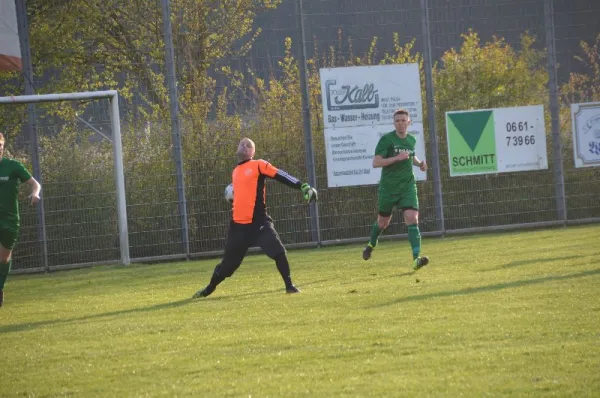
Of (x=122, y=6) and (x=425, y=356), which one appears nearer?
(x=425, y=356)

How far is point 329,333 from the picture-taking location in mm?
8500

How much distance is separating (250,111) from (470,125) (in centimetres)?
407

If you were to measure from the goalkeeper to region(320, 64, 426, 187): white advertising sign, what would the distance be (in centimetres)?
706

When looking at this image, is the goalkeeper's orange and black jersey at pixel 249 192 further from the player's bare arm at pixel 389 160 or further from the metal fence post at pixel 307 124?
the metal fence post at pixel 307 124

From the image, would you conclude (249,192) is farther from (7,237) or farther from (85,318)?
(7,237)

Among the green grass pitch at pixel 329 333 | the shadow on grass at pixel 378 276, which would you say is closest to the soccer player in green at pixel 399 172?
the green grass pitch at pixel 329 333

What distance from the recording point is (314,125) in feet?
65.1

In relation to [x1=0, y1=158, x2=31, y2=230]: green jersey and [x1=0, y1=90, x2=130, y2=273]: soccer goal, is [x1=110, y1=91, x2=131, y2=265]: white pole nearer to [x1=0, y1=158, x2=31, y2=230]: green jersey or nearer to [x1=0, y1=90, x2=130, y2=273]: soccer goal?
[x1=0, y1=90, x2=130, y2=273]: soccer goal

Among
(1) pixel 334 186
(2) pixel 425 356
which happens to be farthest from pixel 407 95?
(2) pixel 425 356

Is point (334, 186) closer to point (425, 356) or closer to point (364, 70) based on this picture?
point (364, 70)

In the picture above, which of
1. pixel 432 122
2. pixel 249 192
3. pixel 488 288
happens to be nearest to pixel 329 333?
pixel 488 288

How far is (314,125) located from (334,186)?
1.28m

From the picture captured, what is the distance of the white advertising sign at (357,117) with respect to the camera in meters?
19.3

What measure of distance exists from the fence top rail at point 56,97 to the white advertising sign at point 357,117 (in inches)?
153
